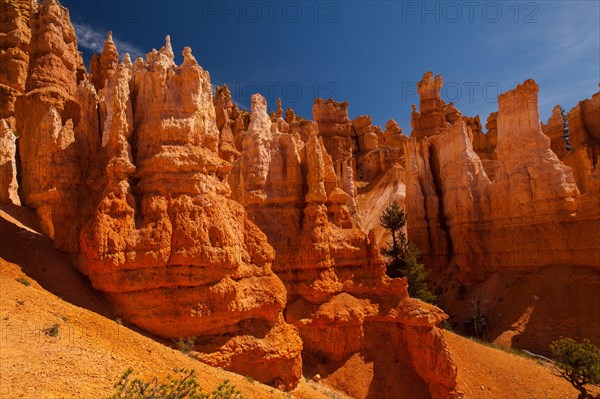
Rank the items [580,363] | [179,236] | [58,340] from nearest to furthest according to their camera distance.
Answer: [58,340] → [179,236] → [580,363]

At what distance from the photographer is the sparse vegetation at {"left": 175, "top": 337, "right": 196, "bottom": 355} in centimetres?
1138

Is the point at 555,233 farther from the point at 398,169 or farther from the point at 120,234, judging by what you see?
the point at 398,169

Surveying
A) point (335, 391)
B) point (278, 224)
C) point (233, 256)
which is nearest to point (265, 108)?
point (278, 224)

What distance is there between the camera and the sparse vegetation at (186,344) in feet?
37.3

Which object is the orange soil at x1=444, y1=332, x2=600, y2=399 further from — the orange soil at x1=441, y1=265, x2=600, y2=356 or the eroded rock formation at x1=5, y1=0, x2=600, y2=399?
the orange soil at x1=441, y1=265, x2=600, y2=356

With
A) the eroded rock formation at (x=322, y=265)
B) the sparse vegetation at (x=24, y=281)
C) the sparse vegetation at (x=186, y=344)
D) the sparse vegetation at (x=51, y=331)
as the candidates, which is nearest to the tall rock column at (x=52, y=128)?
the sparse vegetation at (x=24, y=281)

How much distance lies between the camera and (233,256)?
13070mm

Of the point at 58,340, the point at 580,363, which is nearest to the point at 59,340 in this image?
the point at 58,340

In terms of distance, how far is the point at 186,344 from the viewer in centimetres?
1163

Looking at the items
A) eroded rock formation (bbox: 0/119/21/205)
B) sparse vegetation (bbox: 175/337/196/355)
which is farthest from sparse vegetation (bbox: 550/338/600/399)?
eroded rock formation (bbox: 0/119/21/205)

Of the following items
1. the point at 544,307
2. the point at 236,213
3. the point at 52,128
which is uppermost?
the point at 52,128

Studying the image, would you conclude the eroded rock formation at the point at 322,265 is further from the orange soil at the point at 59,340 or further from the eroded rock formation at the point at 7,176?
the eroded rock formation at the point at 7,176

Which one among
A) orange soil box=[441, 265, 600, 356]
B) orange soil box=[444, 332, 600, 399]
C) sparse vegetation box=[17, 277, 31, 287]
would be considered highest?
sparse vegetation box=[17, 277, 31, 287]

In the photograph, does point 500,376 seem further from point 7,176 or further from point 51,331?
point 7,176
